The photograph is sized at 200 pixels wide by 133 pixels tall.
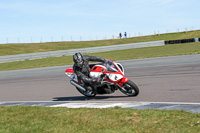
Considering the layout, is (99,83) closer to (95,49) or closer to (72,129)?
(72,129)

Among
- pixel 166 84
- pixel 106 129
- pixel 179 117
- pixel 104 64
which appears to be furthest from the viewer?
pixel 166 84

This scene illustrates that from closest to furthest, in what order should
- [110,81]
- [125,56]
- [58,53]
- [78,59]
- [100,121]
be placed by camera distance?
[100,121] < [110,81] < [78,59] < [125,56] < [58,53]

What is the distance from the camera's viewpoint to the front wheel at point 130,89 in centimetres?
897

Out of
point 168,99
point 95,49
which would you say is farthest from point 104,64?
point 95,49

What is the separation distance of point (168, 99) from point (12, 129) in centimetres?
403

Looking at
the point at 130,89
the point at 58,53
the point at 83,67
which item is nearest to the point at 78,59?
the point at 83,67

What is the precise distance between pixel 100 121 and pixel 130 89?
11.0 ft

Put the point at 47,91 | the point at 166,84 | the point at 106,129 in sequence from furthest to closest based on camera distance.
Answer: the point at 47,91
the point at 166,84
the point at 106,129

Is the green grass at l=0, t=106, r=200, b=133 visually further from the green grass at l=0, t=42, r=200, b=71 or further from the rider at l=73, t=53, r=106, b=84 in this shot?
the green grass at l=0, t=42, r=200, b=71

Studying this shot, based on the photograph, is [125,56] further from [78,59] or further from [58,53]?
[78,59]

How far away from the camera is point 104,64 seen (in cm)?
920

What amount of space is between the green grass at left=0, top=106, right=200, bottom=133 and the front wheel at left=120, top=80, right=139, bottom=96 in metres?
1.96

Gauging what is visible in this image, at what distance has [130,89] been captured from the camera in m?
9.23

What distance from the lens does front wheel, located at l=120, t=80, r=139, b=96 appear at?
897 cm
